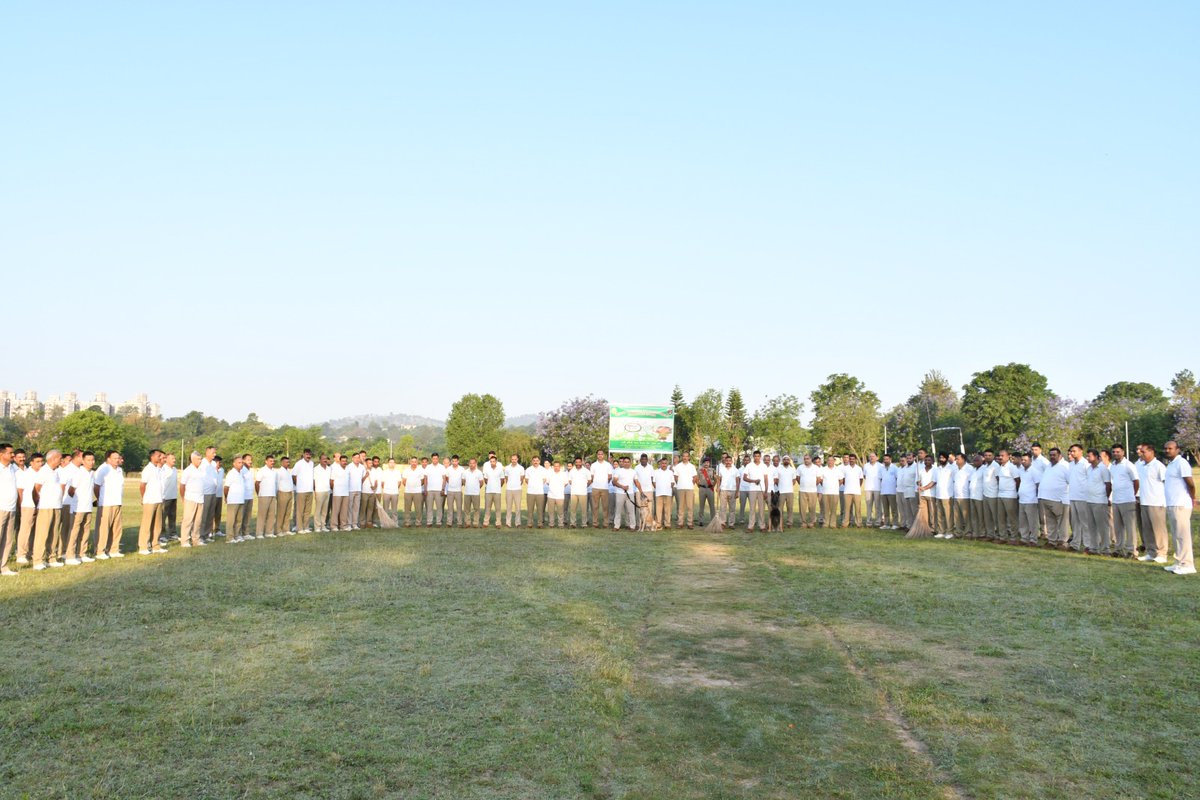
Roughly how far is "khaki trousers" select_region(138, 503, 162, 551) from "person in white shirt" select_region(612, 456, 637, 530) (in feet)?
32.4

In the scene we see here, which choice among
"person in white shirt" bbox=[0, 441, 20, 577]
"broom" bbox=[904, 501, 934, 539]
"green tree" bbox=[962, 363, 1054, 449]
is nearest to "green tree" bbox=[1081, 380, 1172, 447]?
"green tree" bbox=[962, 363, 1054, 449]

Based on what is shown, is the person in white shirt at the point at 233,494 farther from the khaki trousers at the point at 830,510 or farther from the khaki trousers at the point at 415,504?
the khaki trousers at the point at 830,510

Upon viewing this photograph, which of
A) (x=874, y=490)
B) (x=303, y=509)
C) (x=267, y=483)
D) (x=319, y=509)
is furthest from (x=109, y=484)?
(x=874, y=490)

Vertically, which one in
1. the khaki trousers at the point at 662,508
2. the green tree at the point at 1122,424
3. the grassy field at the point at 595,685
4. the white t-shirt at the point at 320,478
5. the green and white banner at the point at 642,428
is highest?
the green tree at the point at 1122,424

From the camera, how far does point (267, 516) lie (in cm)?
Result: 1767

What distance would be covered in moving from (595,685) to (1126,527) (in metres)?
12.3

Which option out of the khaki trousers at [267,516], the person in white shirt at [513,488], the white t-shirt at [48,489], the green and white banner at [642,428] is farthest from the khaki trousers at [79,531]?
the green and white banner at [642,428]

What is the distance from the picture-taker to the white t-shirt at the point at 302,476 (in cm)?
1845

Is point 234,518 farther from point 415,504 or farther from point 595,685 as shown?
point 595,685

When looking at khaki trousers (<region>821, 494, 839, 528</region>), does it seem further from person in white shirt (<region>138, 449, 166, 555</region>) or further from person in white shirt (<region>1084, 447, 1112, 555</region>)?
person in white shirt (<region>138, 449, 166, 555</region>)

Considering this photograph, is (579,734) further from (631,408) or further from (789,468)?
(631,408)

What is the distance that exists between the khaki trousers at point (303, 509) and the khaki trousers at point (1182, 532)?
17.0m

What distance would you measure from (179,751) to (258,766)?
606mm

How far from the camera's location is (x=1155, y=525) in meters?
13.4
